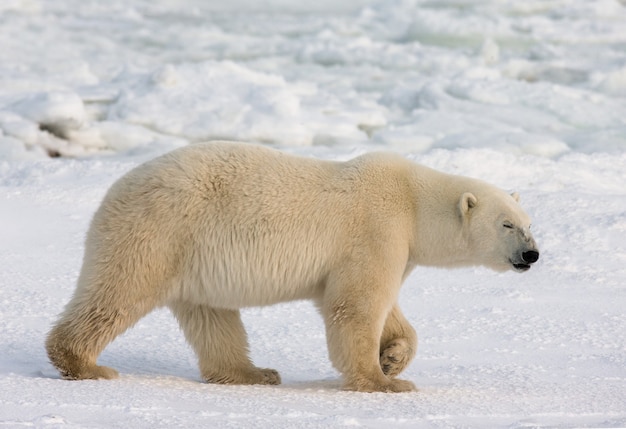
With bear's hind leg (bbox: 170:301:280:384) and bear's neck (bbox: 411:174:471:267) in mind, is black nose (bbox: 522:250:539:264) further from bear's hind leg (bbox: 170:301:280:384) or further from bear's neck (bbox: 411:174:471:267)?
bear's hind leg (bbox: 170:301:280:384)

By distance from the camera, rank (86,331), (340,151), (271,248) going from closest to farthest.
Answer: (86,331) < (271,248) < (340,151)

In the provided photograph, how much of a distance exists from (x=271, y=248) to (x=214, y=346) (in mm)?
591

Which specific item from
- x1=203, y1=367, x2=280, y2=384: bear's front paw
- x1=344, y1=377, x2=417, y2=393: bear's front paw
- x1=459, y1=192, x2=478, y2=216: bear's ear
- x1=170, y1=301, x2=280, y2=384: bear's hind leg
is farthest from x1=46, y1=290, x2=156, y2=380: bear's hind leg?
x1=459, y1=192, x2=478, y2=216: bear's ear

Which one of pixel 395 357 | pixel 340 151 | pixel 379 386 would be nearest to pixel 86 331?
pixel 379 386

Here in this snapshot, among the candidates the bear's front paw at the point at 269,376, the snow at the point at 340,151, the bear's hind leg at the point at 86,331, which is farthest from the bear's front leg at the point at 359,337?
the bear's hind leg at the point at 86,331

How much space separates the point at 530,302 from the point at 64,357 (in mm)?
2959

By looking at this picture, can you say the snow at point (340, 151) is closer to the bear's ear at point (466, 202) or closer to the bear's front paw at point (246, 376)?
the bear's front paw at point (246, 376)

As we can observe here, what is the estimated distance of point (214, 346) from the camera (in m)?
4.54

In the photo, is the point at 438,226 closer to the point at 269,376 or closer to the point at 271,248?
the point at 271,248

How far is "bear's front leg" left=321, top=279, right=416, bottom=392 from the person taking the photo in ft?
13.7

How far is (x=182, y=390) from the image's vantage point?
388 centimetres

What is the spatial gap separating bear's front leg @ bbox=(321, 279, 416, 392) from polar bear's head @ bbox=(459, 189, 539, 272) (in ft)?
1.95

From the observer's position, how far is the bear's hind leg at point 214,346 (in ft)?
14.9

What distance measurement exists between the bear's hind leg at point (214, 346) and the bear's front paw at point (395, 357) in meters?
0.52
